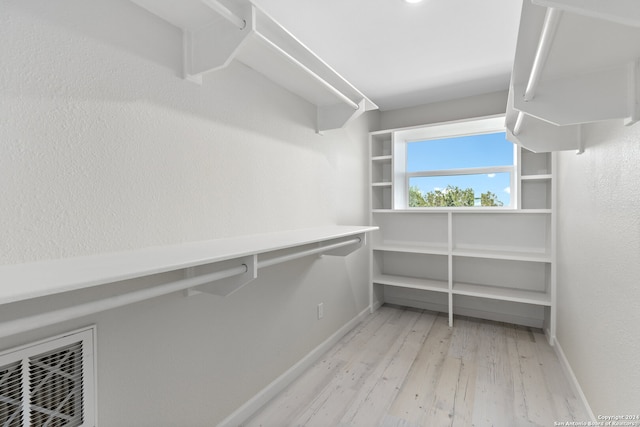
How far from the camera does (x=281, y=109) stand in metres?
1.95

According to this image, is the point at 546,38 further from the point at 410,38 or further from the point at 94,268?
the point at 94,268

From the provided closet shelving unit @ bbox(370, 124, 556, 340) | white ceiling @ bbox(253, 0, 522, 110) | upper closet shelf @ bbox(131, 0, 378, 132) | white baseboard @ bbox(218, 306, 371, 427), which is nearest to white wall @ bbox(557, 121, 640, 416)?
closet shelving unit @ bbox(370, 124, 556, 340)

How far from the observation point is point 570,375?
1.98 meters

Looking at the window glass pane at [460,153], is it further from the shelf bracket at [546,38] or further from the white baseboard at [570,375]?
the shelf bracket at [546,38]

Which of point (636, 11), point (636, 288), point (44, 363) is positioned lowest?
point (44, 363)

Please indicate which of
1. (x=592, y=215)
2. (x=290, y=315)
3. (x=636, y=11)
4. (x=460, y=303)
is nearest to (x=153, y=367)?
(x=290, y=315)

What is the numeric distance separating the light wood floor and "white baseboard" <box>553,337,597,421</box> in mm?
43

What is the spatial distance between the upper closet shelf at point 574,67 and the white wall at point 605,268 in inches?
7.7

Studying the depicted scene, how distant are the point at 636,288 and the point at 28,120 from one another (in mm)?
2174

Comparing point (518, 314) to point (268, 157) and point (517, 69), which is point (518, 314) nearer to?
point (517, 69)

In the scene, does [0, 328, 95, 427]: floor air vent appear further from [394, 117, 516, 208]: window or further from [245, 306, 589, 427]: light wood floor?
[394, 117, 516, 208]: window

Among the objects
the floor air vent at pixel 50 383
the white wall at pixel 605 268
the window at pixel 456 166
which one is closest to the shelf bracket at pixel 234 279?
the floor air vent at pixel 50 383

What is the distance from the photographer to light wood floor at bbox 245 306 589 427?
169 centimetres

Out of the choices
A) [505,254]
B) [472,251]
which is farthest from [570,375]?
[472,251]
